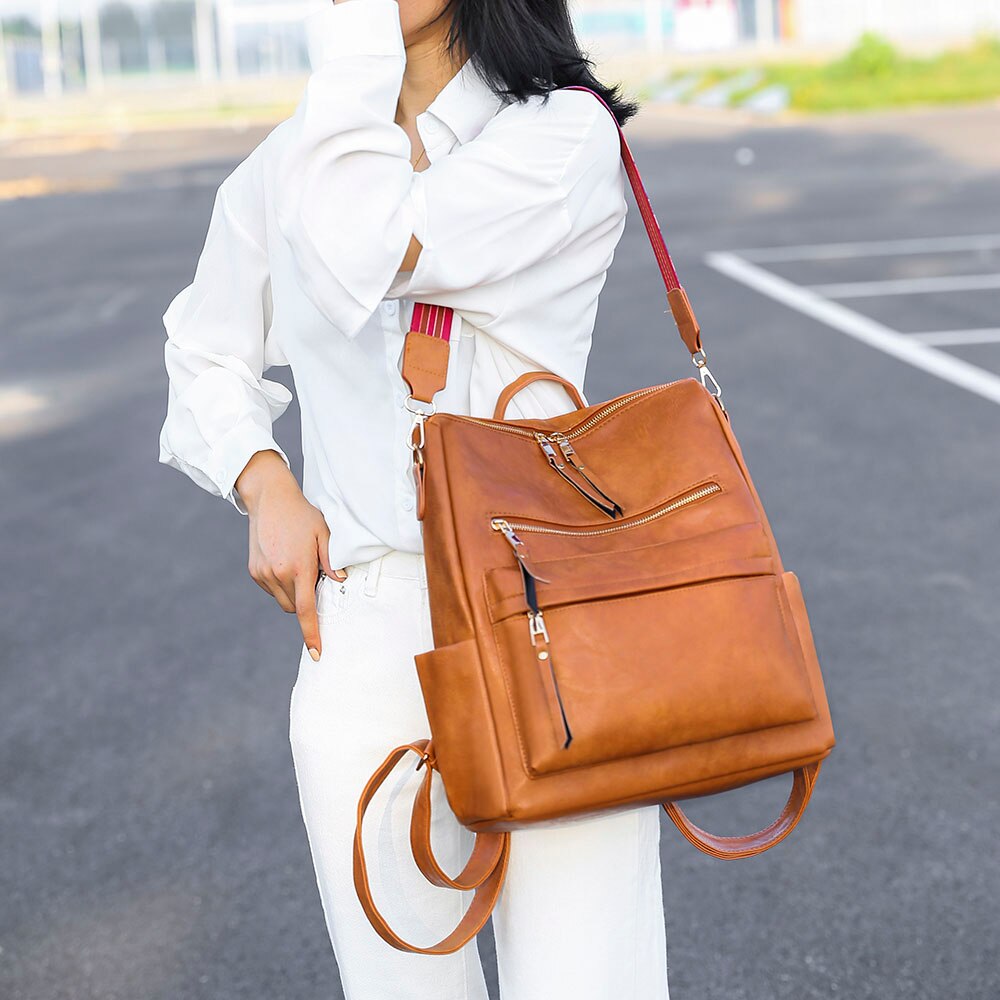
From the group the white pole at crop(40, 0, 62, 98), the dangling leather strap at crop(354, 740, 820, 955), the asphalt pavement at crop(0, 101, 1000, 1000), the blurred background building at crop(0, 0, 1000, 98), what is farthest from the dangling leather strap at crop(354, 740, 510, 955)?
the white pole at crop(40, 0, 62, 98)

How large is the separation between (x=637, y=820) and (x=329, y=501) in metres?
0.51

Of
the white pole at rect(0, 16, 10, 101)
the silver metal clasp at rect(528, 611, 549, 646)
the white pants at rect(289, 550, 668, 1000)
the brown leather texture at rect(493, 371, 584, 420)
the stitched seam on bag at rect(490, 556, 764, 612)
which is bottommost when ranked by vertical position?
the white pole at rect(0, 16, 10, 101)

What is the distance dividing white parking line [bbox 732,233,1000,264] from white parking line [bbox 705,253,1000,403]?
0.91 ft

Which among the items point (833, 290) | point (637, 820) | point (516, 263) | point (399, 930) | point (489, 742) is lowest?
point (833, 290)

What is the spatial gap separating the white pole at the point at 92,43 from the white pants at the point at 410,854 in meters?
72.9

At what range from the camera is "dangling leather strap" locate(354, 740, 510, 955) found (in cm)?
146

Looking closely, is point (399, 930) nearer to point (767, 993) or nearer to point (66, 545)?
point (767, 993)

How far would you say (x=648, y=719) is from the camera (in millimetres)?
1353

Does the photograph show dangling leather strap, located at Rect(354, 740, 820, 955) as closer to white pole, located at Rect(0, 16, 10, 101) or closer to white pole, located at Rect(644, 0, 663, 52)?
white pole, located at Rect(644, 0, 663, 52)

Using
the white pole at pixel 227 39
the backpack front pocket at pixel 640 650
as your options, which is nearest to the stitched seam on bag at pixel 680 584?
the backpack front pocket at pixel 640 650

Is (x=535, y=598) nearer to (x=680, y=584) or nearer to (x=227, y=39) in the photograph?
(x=680, y=584)

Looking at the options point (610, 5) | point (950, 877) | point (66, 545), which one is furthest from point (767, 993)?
point (610, 5)

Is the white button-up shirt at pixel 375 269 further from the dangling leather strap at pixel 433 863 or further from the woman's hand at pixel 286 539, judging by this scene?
the dangling leather strap at pixel 433 863

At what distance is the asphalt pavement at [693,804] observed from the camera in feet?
9.57
